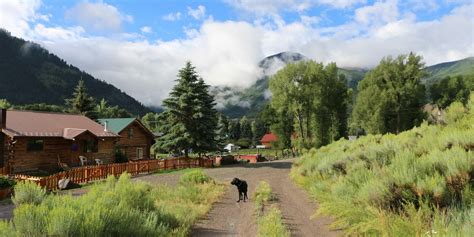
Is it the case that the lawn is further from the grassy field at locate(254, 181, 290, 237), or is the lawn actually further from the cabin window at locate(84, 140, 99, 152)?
the grassy field at locate(254, 181, 290, 237)

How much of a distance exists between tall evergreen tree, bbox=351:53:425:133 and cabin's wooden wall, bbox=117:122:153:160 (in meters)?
29.1

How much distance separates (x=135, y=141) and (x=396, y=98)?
113 ft

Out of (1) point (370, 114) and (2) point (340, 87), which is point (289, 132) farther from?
(1) point (370, 114)

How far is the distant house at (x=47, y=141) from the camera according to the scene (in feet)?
89.9

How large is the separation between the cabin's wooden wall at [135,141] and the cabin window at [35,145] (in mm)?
9962

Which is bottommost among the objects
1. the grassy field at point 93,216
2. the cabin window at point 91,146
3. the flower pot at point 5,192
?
the flower pot at point 5,192

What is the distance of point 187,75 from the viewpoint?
129ft

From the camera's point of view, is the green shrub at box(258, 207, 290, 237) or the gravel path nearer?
the green shrub at box(258, 207, 290, 237)

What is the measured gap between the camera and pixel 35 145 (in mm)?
28797

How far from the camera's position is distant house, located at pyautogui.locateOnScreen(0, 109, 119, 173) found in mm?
27391

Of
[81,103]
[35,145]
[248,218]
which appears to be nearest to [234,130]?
[81,103]

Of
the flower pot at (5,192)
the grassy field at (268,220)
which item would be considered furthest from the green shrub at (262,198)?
the flower pot at (5,192)

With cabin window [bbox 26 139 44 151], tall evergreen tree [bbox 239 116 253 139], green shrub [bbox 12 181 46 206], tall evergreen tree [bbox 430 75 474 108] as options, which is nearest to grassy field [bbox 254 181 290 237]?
green shrub [bbox 12 181 46 206]

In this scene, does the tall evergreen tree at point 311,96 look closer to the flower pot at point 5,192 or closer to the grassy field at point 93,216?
the flower pot at point 5,192
